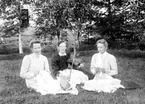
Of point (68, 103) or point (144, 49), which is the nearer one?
point (68, 103)

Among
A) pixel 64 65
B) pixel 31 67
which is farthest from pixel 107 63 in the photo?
pixel 31 67

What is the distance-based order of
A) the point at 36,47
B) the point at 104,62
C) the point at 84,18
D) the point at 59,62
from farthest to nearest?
1. the point at 84,18
2. the point at 59,62
3. the point at 104,62
4. the point at 36,47

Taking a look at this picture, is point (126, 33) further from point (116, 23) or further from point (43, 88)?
point (43, 88)

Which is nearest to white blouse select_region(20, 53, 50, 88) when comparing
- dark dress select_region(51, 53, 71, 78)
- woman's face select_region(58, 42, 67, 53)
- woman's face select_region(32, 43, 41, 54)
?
woman's face select_region(32, 43, 41, 54)

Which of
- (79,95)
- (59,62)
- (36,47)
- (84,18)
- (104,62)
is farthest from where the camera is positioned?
(84,18)

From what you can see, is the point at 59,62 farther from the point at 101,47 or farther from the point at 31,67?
the point at 101,47

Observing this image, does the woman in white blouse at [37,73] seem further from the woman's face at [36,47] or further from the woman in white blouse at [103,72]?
the woman in white blouse at [103,72]

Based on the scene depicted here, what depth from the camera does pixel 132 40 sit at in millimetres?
15570

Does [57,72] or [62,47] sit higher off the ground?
[62,47]

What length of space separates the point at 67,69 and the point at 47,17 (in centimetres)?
Result: 873

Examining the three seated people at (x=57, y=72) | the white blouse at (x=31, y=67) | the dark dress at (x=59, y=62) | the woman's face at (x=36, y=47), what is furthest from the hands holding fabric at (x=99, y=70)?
the woman's face at (x=36, y=47)

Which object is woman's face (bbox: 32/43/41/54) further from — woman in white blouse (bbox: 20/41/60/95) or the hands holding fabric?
the hands holding fabric

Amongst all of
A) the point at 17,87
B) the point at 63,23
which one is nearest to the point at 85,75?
the point at 17,87

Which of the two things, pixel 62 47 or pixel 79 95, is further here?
pixel 62 47
